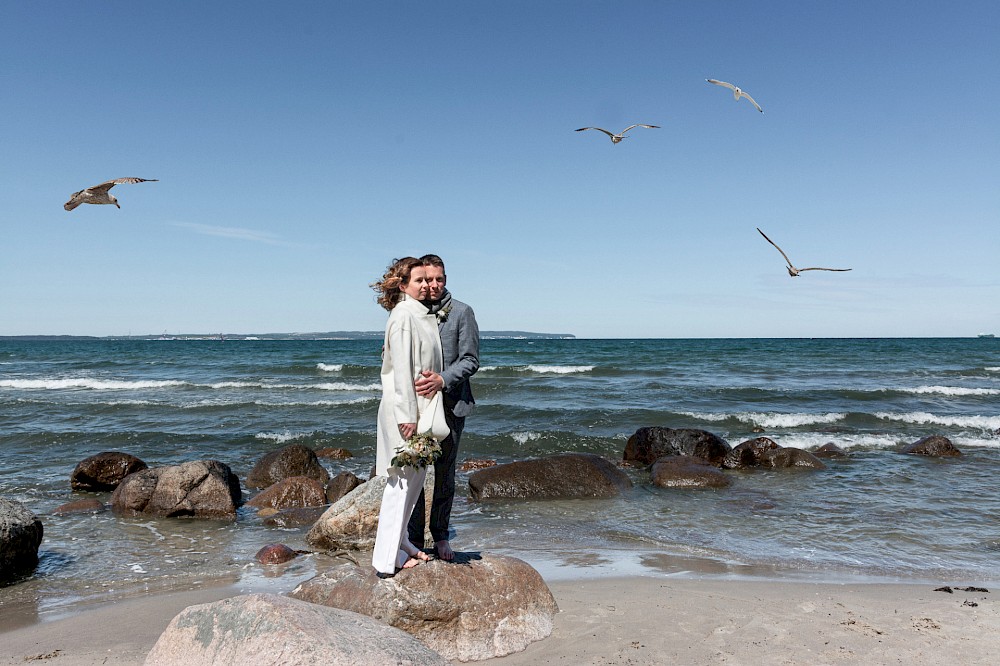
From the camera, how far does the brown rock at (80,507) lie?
9297 mm

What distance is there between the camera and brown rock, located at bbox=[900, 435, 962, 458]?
1325 centimetres

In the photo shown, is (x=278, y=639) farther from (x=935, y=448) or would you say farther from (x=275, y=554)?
(x=935, y=448)

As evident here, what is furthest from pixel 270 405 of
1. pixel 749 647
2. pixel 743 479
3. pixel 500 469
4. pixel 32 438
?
pixel 749 647


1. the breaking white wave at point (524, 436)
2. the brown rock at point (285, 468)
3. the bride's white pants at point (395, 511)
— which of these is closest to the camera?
the bride's white pants at point (395, 511)

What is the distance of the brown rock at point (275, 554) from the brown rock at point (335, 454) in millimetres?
6741

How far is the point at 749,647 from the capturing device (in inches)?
176

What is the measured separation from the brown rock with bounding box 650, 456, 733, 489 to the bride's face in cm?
759

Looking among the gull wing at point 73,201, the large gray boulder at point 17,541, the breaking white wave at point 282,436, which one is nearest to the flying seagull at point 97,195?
the gull wing at point 73,201

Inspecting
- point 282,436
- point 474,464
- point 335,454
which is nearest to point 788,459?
point 474,464

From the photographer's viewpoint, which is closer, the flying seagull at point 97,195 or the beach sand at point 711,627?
the beach sand at point 711,627

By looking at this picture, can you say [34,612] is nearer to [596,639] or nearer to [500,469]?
[596,639]

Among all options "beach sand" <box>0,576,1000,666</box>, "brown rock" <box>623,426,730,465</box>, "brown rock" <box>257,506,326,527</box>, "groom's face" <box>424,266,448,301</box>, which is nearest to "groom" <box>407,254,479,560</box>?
"groom's face" <box>424,266,448,301</box>

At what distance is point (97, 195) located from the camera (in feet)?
22.0

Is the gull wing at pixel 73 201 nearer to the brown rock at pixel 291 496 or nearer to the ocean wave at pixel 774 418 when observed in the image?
the brown rock at pixel 291 496
